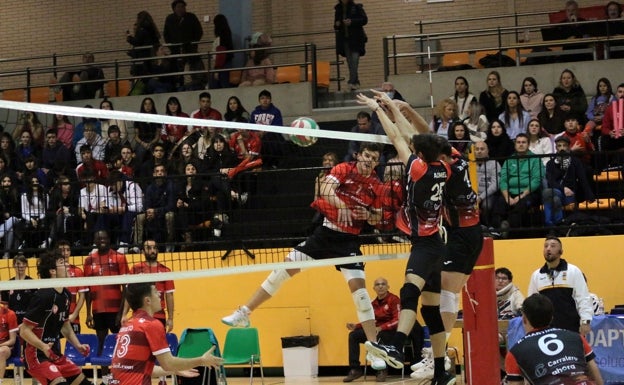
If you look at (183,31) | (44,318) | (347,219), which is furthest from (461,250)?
(183,31)

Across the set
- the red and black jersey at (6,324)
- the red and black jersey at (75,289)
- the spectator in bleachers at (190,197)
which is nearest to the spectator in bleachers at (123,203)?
the spectator in bleachers at (190,197)

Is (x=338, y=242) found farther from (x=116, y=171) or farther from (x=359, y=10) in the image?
(x=359, y=10)

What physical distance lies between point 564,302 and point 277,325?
529 centimetres

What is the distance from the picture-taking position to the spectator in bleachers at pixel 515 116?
17156 millimetres

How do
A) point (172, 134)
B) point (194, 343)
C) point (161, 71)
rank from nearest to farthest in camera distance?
1. point (194, 343)
2. point (172, 134)
3. point (161, 71)

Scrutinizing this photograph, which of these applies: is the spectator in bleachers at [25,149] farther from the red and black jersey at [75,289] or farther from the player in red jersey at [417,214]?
the player in red jersey at [417,214]

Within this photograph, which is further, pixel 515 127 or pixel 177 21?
pixel 177 21

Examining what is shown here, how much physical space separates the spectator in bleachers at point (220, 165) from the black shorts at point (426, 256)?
6.97 meters

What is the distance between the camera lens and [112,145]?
56.5ft

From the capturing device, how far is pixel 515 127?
679 inches

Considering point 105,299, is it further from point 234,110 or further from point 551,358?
point 551,358

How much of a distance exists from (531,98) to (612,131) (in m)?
2.07

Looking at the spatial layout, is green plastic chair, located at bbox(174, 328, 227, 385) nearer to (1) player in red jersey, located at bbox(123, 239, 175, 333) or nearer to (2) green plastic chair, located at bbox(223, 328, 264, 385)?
(2) green plastic chair, located at bbox(223, 328, 264, 385)

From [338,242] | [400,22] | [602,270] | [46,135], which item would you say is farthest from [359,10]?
[338,242]
